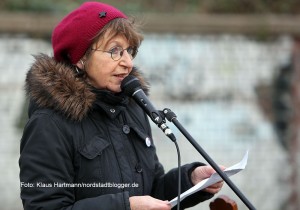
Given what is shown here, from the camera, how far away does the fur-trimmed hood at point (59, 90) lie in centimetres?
278

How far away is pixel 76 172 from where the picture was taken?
9.02 ft

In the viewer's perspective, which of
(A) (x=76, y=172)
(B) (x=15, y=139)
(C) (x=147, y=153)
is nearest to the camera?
(A) (x=76, y=172)

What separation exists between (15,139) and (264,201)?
261 centimetres

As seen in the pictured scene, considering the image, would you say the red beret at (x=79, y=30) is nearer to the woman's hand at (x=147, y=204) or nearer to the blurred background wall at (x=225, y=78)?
the woman's hand at (x=147, y=204)

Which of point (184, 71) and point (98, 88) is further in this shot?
point (184, 71)

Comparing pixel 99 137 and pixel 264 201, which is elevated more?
pixel 99 137

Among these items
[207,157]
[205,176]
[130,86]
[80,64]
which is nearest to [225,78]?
[205,176]

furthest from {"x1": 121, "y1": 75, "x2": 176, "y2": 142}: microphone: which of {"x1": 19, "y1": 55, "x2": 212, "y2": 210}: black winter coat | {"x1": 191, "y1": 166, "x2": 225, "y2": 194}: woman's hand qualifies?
{"x1": 191, "y1": 166, "x2": 225, "y2": 194}: woman's hand

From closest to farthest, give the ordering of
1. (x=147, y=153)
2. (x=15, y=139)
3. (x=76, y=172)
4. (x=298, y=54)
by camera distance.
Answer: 1. (x=76, y=172)
2. (x=147, y=153)
3. (x=15, y=139)
4. (x=298, y=54)

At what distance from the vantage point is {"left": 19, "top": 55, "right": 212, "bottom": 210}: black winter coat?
266cm

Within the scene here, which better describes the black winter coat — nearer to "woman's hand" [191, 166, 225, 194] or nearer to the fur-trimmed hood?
the fur-trimmed hood

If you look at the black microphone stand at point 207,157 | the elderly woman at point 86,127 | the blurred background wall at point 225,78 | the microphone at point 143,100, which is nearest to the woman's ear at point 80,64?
the elderly woman at point 86,127

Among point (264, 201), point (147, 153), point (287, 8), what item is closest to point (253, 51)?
point (287, 8)

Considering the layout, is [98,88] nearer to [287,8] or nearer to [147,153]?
[147,153]
